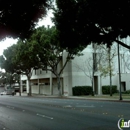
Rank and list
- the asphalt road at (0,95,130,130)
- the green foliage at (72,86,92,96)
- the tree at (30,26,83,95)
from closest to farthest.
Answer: the asphalt road at (0,95,130,130) → the tree at (30,26,83,95) → the green foliage at (72,86,92,96)

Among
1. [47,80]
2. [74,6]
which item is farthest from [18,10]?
[47,80]

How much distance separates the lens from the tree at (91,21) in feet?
38.7

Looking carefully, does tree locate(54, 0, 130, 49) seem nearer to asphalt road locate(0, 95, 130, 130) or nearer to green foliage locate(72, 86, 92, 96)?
asphalt road locate(0, 95, 130, 130)

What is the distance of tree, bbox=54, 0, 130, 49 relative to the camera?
11.8 meters

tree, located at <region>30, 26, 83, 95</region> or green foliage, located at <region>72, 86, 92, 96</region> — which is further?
green foliage, located at <region>72, 86, 92, 96</region>

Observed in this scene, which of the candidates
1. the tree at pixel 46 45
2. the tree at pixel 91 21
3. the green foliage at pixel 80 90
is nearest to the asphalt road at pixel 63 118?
the tree at pixel 91 21

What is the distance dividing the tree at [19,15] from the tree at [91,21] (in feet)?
10.6

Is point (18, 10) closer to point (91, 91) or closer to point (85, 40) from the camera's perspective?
point (85, 40)

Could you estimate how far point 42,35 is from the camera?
39250 mm

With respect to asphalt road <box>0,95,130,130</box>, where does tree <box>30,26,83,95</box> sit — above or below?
above

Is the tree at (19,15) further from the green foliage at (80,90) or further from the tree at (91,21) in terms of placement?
the green foliage at (80,90)

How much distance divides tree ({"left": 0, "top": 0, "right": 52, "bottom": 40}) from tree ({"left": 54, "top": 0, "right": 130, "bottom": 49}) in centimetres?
323

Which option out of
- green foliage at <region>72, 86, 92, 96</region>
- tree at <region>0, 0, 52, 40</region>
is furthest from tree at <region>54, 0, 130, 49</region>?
green foliage at <region>72, 86, 92, 96</region>

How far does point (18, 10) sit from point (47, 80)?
5054cm
